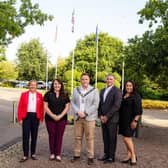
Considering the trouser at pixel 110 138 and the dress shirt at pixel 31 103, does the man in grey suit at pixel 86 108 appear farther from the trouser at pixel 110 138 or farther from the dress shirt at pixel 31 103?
the dress shirt at pixel 31 103

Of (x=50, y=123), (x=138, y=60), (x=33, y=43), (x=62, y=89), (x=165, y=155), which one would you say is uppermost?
(x=33, y=43)

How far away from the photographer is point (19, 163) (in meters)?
7.83

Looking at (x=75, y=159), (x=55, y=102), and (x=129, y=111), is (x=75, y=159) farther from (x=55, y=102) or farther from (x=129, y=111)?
(x=129, y=111)

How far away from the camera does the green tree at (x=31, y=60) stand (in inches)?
3061

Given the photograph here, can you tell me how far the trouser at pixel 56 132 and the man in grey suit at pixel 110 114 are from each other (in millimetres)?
867

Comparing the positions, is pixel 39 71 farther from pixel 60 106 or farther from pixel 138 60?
pixel 60 106

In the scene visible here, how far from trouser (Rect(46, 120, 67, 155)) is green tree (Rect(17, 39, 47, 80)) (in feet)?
228

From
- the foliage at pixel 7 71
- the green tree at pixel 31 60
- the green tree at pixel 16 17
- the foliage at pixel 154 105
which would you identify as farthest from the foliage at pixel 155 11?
the green tree at pixel 31 60

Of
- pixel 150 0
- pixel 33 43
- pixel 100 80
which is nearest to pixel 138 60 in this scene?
pixel 150 0

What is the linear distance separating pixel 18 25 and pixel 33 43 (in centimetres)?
6689

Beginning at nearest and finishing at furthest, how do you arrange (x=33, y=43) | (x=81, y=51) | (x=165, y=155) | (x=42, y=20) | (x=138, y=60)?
(x=165, y=155)
(x=138, y=60)
(x=42, y=20)
(x=81, y=51)
(x=33, y=43)

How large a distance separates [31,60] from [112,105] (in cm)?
7118

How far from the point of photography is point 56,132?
8.19 metres

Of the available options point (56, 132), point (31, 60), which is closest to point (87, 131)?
point (56, 132)
